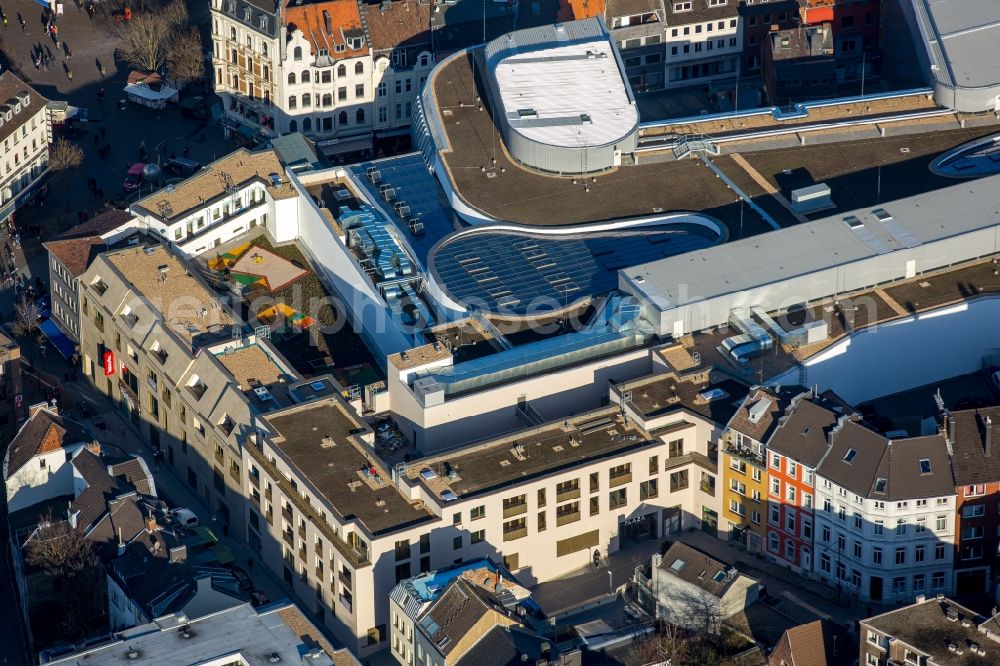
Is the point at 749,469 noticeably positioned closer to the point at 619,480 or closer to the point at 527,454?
the point at 619,480

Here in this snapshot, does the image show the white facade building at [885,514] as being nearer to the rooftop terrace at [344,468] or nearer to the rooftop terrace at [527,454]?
the rooftop terrace at [527,454]

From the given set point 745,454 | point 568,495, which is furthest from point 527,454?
point 745,454

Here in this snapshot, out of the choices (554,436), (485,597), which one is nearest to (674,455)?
(554,436)

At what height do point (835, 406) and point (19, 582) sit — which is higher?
point (835, 406)

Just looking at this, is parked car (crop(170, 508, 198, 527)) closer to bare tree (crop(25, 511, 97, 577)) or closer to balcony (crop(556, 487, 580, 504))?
bare tree (crop(25, 511, 97, 577))

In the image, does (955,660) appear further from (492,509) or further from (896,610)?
(492,509)

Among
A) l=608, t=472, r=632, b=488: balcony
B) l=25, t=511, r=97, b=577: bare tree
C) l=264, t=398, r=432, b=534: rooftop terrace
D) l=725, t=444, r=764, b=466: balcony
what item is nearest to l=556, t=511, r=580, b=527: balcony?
l=608, t=472, r=632, b=488: balcony

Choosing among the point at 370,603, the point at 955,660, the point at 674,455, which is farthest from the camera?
the point at 674,455
